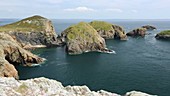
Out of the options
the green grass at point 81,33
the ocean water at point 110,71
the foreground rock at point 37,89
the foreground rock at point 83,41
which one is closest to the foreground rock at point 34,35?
the green grass at point 81,33

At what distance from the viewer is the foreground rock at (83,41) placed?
543 ft

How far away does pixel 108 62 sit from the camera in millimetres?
→ 134000

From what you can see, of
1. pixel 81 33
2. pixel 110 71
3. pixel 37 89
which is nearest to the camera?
pixel 37 89

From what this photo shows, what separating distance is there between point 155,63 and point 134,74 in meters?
28.7

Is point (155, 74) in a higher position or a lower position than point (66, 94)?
lower

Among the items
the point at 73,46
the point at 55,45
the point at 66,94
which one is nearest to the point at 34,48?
the point at 55,45

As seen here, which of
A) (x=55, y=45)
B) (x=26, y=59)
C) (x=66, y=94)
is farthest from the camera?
(x=55, y=45)

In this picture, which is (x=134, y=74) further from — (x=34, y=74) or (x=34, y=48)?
(x=34, y=48)

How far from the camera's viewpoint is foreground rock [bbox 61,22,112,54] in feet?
543

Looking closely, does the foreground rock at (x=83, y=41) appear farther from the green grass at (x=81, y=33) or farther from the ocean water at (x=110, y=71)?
the ocean water at (x=110, y=71)

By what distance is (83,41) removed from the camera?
171375 millimetres

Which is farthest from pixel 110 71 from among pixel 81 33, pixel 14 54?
pixel 81 33

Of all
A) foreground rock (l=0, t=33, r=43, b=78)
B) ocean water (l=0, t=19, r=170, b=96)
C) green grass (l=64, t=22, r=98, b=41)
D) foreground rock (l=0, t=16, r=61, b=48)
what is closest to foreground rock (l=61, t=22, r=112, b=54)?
green grass (l=64, t=22, r=98, b=41)

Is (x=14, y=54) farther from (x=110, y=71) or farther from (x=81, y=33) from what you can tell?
(x=81, y=33)
